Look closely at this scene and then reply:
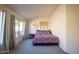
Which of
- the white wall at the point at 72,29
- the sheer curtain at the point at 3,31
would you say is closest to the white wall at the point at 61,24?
the white wall at the point at 72,29

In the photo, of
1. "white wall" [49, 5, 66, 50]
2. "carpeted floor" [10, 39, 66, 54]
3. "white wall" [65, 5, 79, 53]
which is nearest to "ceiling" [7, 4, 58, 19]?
"white wall" [49, 5, 66, 50]

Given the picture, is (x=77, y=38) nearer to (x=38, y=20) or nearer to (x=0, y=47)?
(x=0, y=47)

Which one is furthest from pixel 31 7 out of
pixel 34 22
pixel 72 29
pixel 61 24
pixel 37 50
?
pixel 34 22

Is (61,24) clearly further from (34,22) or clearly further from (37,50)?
(34,22)

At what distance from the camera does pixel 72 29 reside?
13.8 ft

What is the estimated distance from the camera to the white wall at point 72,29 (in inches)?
164

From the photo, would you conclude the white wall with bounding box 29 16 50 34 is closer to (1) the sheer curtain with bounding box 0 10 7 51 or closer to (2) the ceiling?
(2) the ceiling

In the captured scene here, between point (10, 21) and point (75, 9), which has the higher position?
point (75, 9)

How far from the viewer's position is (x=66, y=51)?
4270 millimetres

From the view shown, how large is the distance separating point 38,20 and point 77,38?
550cm

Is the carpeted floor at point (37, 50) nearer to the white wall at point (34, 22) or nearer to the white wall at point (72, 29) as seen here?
the white wall at point (72, 29)

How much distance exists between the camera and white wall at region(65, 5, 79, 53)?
417cm
